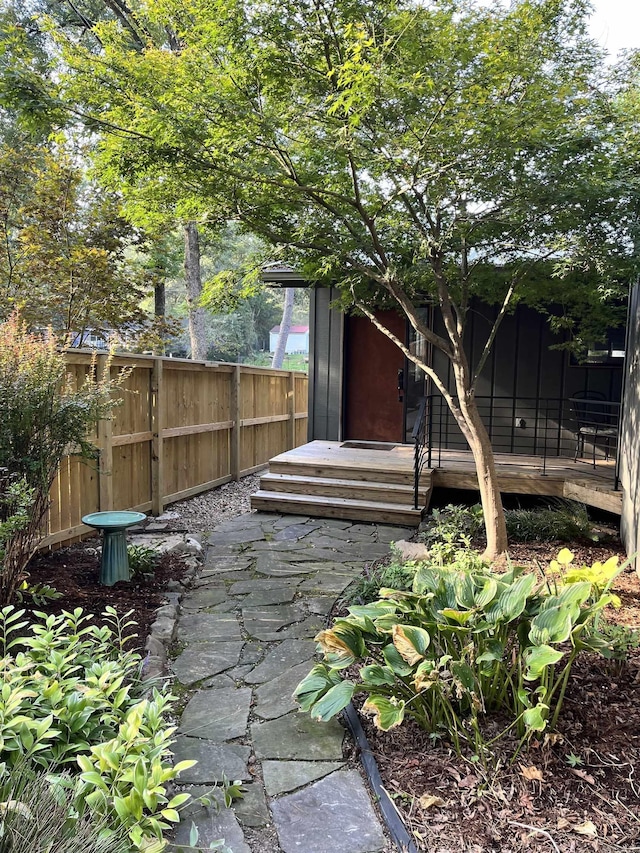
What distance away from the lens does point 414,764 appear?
6.97ft

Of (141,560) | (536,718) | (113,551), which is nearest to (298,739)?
(536,718)

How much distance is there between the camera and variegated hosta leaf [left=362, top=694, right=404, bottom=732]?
6.68 ft

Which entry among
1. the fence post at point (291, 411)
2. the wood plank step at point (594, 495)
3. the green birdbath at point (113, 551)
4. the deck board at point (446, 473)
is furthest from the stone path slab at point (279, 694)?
the fence post at point (291, 411)

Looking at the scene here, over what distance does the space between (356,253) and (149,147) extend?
70.0 inches

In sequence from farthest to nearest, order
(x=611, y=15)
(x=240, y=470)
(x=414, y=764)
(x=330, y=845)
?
(x=240, y=470)
(x=611, y=15)
(x=414, y=764)
(x=330, y=845)

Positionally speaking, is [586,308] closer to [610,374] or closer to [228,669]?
[610,374]

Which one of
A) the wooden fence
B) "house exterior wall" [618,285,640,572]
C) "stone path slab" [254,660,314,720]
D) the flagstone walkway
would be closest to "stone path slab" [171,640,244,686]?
the flagstone walkway

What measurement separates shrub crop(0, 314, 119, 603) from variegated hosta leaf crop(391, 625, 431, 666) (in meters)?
1.94

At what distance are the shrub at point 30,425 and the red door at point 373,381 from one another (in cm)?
548

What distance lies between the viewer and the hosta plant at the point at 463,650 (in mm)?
2062

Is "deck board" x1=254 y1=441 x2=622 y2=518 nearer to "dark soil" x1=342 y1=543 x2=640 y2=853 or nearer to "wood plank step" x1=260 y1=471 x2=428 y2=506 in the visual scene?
"wood plank step" x1=260 y1=471 x2=428 y2=506

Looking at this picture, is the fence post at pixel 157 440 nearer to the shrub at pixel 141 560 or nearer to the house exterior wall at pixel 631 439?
the shrub at pixel 141 560

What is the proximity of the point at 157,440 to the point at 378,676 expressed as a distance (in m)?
4.14

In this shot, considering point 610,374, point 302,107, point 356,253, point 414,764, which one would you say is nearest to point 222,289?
point 356,253
